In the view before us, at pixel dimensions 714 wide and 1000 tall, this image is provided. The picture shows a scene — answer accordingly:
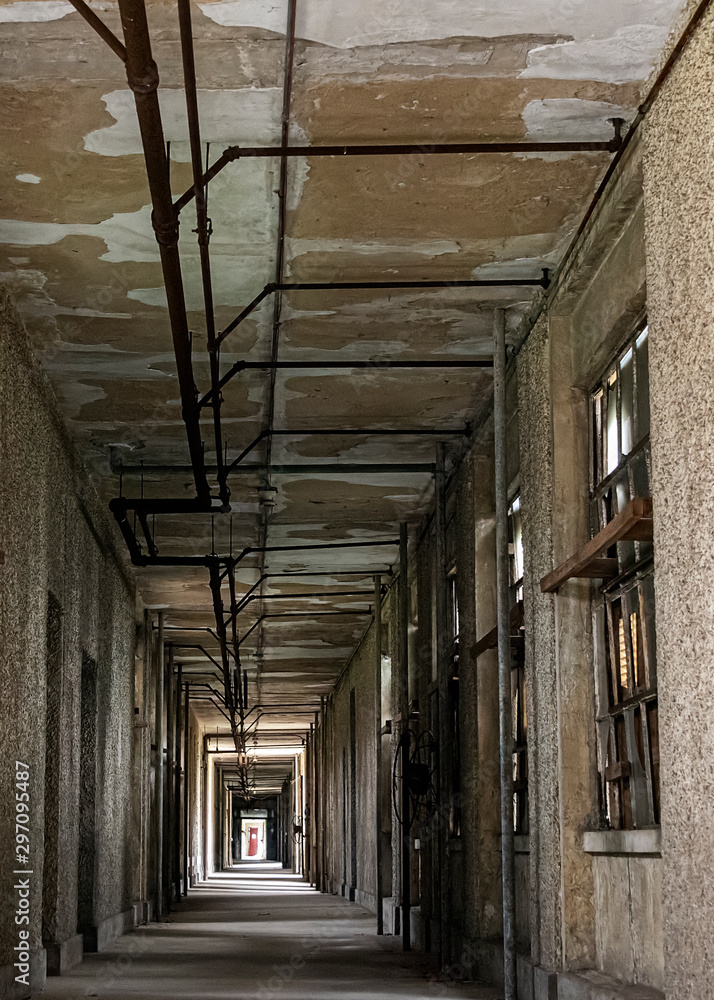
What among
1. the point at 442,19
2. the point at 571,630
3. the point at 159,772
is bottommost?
the point at 159,772

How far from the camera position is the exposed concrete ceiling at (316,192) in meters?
5.50

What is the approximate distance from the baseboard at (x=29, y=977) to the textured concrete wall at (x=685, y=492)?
4647 millimetres

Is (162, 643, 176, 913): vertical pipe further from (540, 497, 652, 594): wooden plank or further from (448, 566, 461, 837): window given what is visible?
(540, 497, 652, 594): wooden plank

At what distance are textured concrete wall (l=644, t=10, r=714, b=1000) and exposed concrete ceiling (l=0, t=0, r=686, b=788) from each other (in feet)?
2.22

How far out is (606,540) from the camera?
19.5ft

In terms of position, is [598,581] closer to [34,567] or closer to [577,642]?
[577,642]

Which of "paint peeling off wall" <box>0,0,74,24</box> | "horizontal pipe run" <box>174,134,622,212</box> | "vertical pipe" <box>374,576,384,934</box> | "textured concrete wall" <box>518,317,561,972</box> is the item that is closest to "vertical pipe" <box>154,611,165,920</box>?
"vertical pipe" <box>374,576,384,934</box>

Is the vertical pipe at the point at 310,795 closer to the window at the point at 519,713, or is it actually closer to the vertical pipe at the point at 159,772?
the vertical pipe at the point at 159,772

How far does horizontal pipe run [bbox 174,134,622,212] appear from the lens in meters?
6.19

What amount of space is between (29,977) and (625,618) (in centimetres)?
508

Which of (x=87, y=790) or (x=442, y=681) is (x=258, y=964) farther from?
(x=87, y=790)

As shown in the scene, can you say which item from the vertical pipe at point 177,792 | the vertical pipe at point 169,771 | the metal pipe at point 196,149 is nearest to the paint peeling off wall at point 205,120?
the metal pipe at point 196,149

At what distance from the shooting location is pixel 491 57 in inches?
224

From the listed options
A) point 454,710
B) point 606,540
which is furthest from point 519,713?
point 606,540
